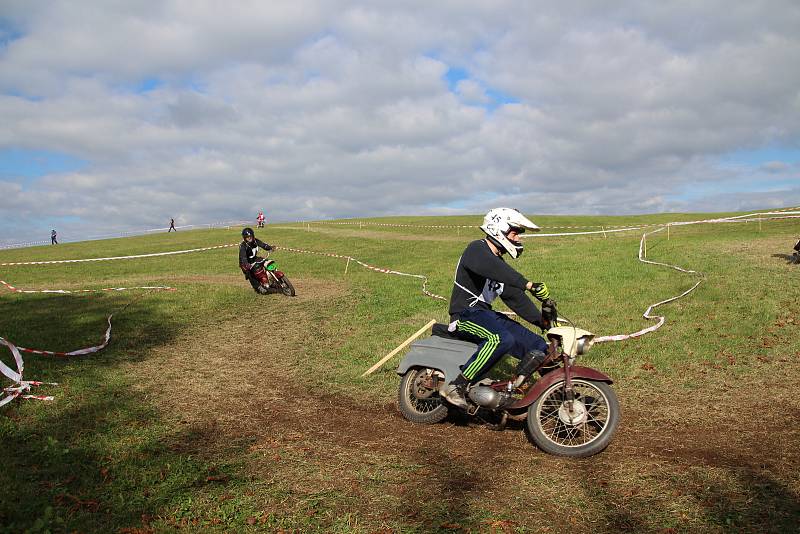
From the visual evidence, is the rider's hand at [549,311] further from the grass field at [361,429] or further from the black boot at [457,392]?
the grass field at [361,429]

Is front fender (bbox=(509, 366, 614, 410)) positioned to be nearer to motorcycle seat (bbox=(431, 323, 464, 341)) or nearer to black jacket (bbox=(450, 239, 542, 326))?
black jacket (bbox=(450, 239, 542, 326))

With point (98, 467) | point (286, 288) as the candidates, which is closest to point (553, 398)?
point (98, 467)

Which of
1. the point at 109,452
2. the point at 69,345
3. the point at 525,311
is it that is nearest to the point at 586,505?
the point at 525,311

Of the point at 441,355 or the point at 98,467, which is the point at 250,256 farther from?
the point at 98,467

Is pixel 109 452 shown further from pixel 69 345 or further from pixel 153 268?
pixel 153 268

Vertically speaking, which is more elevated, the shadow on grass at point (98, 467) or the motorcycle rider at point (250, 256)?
the motorcycle rider at point (250, 256)

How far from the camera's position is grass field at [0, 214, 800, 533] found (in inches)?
183

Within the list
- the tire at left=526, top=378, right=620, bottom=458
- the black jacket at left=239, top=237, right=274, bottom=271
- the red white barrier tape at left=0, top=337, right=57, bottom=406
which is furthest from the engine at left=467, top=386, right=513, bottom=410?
the black jacket at left=239, top=237, right=274, bottom=271

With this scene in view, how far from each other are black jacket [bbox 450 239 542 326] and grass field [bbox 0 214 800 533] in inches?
60.5

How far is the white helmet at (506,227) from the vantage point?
21.4 ft

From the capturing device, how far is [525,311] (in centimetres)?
663

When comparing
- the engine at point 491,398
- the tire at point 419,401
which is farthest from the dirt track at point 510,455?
the engine at point 491,398

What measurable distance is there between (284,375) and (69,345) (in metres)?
4.95

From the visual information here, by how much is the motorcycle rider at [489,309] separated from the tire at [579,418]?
0.43m
